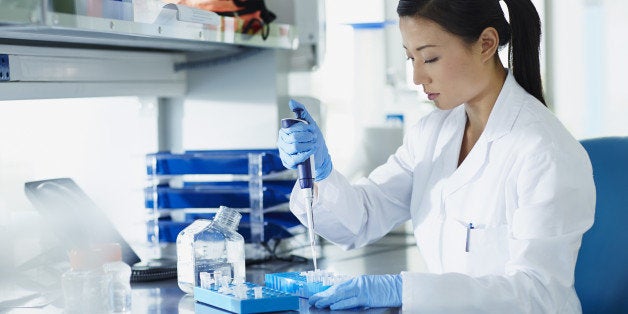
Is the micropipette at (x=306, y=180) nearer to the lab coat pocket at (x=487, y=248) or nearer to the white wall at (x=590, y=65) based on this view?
the lab coat pocket at (x=487, y=248)

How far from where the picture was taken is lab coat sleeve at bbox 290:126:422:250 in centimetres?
209

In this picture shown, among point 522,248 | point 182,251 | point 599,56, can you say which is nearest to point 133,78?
point 182,251

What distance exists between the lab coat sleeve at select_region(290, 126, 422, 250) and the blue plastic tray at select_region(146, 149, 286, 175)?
1.08ft

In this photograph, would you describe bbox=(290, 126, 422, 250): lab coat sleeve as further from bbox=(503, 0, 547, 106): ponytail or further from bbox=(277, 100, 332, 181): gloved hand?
bbox=(503, 0, 547, 106): ponytail

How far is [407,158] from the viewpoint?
2.25m

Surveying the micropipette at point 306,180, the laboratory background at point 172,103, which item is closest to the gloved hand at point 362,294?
the micropipette at point 306,180

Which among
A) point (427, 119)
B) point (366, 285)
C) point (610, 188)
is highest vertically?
point (427, 119)

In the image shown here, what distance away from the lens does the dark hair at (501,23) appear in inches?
77.1

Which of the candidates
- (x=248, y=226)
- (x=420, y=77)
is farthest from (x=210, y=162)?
(x=420, y=77)

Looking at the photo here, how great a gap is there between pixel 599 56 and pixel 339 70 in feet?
4.81

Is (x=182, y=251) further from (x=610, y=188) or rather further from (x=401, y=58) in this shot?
(x=401, y=58)

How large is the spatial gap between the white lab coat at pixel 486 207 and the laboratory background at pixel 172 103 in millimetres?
248

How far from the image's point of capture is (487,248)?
1.89m

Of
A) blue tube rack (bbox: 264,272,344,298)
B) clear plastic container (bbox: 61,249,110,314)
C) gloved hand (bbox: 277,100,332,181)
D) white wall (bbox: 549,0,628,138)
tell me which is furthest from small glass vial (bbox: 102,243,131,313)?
white wall (bbox: 549,0,628,138)
